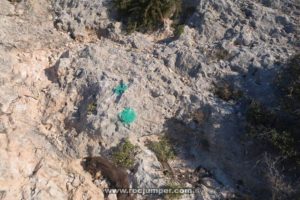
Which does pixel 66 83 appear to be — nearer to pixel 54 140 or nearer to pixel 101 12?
pixel 54 140

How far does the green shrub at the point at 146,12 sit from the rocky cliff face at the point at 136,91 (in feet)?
0.93

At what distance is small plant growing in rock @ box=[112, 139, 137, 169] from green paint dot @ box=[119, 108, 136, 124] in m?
0.45

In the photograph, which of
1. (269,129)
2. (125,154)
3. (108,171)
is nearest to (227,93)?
(269,129)

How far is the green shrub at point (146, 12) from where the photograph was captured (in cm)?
912

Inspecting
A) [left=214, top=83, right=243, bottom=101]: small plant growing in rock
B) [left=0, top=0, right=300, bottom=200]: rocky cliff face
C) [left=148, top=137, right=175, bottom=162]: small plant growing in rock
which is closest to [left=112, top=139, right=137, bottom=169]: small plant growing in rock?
[left=0, top=0, right=300, bottom=200]: rocky cliff face

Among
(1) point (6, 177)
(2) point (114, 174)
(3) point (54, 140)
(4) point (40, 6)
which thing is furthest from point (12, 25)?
(2) point (114, 174)

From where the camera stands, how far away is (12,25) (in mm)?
8984

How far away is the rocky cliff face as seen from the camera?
24.0ft

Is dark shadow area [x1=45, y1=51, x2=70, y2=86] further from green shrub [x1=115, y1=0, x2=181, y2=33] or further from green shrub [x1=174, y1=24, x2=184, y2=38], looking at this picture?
green shrub [x1=174, y1=24, x2=184, y2=38]

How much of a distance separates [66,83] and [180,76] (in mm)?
2769

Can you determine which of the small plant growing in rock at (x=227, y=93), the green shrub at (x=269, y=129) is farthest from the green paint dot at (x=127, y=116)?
the green shrub at (x=269, y=129)

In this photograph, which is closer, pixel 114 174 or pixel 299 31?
pixel 114 174

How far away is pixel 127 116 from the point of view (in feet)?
25.3

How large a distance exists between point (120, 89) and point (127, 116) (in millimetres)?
690
